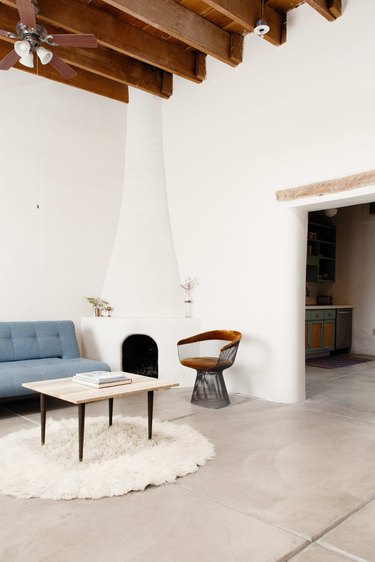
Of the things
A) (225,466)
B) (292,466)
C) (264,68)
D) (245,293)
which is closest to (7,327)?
(245,293)

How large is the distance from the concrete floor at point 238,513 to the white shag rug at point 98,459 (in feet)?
0.28

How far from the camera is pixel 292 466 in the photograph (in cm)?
286

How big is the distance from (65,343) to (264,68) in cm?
368

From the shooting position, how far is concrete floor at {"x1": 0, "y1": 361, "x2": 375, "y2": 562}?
6.28 feet

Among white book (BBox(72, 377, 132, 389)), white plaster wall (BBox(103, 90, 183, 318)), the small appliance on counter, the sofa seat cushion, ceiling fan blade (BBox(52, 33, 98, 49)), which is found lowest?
the sofa seat cushion

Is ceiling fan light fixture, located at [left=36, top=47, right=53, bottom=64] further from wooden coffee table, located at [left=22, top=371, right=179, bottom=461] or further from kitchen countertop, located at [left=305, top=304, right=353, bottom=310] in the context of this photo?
kitchen countertop, located at [left=305, top=304, right=353, bottom=310]

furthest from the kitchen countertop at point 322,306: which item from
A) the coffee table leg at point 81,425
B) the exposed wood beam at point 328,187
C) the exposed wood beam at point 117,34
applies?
the coffee table leg at point 81,425

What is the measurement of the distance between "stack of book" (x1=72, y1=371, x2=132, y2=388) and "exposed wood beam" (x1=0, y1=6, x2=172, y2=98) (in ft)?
11.5

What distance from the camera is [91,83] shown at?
219 inches

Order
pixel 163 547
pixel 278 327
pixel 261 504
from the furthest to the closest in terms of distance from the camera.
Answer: pixel 278 327 < pixel 261 504 < pixel 163 547

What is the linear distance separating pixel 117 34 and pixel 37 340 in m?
3.32

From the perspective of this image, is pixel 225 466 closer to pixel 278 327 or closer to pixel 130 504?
pixel 130 504

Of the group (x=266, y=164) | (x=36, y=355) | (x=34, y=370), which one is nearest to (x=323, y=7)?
(x=266, y=164)

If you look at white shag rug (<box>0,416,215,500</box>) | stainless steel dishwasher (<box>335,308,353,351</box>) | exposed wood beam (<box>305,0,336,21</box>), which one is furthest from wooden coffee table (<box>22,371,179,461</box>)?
stainless steel dishwasher (<box>335,308,353,351</box>)
